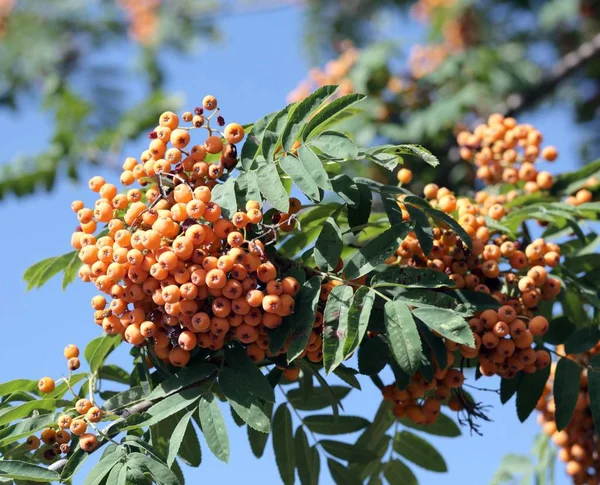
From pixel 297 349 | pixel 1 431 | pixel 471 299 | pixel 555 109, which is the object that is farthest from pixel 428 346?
pixel 555 109

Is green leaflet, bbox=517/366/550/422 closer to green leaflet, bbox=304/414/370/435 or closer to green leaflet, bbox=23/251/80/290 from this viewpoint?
green leaflet, bbox=304/414/370/435

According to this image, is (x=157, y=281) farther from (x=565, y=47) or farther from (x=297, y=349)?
(x=565, y=47)

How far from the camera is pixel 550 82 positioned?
5.28m

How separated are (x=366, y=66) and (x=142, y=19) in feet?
9.95

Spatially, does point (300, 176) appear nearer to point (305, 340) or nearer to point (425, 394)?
point (305, 340)

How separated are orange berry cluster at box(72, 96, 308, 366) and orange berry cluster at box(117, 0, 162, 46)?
5.74 metres

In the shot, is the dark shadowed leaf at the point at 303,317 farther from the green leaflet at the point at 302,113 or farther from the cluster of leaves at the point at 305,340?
the green leaflet at the point at 302,113

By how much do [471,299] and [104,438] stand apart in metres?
0.99

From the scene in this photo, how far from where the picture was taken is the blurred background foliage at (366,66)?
5430 mm

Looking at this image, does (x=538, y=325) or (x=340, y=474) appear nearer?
(x=538, y=325)

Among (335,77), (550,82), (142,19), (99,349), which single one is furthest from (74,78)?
(99,349)

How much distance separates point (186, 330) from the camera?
2.20m

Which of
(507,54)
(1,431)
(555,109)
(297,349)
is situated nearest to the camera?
(297,349)

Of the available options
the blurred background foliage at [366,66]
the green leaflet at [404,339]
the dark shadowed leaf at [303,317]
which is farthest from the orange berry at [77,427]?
the blurred background foliage at [366,66]
